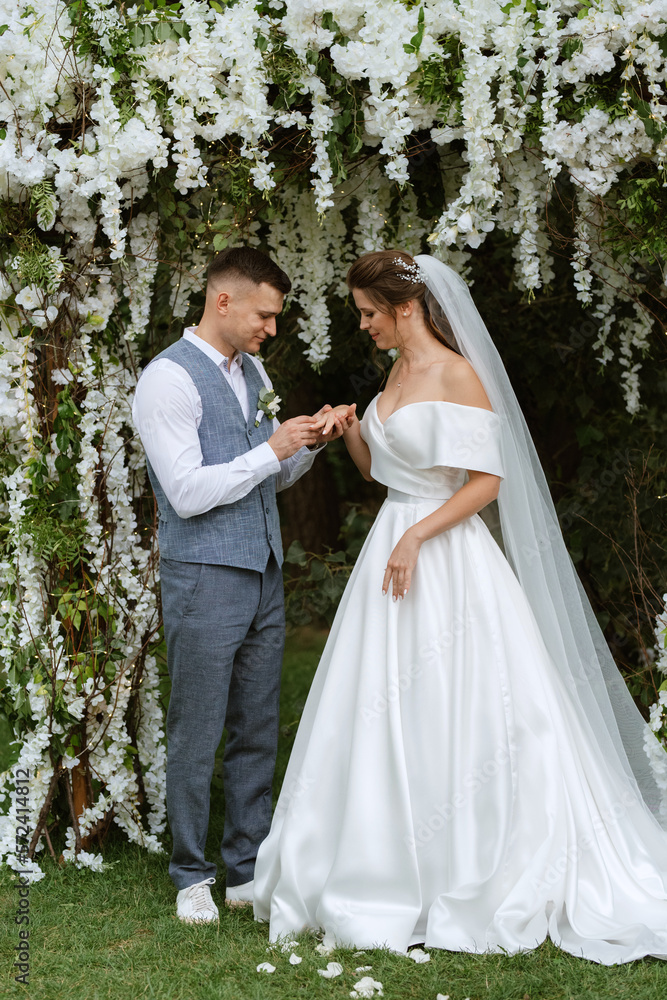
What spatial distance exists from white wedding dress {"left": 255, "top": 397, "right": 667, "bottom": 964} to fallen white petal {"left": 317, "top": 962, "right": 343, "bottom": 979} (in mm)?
130

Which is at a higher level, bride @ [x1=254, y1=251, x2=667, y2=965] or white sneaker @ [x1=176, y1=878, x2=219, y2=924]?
bride @ [x1=254, y1=251, x2=667, y2=965]

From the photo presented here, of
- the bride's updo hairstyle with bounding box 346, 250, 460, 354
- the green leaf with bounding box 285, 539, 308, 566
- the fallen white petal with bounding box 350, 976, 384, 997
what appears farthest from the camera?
the green leaf with bounding box 285, 539, 308, 566

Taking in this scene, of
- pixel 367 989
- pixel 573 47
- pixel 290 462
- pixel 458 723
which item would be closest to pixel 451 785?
pixel 458 723

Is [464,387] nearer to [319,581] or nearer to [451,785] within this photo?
[451,785]

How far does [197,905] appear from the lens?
307cm

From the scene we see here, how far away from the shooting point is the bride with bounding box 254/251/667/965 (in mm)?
2770

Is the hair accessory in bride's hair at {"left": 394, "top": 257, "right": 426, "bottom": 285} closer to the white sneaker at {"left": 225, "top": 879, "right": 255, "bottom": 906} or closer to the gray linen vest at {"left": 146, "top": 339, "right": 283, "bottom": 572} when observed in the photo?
the gray linen vest at {"left": 146, "top": 339, "right": 283, "bottom": 572}

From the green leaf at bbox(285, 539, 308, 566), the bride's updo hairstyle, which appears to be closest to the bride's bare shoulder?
the bride's updo hairstyle

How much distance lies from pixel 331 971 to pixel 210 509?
139 cm

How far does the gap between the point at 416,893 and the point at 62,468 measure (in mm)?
1860

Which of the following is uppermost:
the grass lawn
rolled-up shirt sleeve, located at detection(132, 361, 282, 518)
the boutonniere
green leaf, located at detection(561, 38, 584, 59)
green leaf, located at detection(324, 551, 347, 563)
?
green leaf, located at detection(561, 38, 584, 59)

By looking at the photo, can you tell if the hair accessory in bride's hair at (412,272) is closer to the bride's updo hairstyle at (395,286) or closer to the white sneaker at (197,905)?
the bride's updo hairstyle at (395,286)

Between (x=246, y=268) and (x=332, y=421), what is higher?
(x=246, y=268)

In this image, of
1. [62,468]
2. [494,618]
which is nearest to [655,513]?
[494,618]
